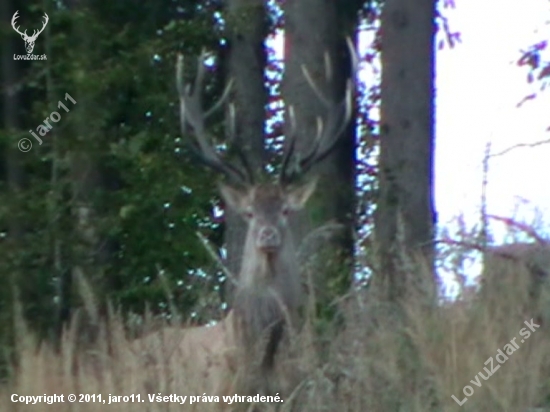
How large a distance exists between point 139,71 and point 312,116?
164cm

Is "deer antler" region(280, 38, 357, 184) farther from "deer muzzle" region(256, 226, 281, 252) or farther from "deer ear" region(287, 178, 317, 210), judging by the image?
"deer muzzle" region(256, 226, 281, 252)

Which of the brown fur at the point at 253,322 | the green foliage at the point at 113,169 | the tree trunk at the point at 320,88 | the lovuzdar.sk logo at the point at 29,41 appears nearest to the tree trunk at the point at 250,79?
the green foliage at the point at 113,169

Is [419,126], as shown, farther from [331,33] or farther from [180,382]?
[180,382]

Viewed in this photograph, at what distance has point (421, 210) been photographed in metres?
15.6

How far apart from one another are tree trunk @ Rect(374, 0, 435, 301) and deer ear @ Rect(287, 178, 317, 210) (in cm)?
185

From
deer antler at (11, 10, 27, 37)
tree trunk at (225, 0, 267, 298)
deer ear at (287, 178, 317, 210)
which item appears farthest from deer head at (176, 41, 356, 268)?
tree trunk at (225, 0, 267, 298)

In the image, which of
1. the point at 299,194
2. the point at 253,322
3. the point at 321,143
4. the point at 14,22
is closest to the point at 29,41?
the point at 14,22

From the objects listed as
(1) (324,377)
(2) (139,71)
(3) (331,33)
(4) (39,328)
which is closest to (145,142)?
(2) (139,71)

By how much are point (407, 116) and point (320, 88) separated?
1.29 meters

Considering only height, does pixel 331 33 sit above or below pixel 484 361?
above

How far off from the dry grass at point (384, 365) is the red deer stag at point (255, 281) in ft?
0.74

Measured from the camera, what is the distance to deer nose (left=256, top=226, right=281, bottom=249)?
12.9 m

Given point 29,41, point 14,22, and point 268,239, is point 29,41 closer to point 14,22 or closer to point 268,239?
point 14,22

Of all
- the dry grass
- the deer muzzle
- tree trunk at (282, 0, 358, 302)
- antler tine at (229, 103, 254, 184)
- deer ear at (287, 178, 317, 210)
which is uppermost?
tree trunk at (282, 0, 358, 302)
